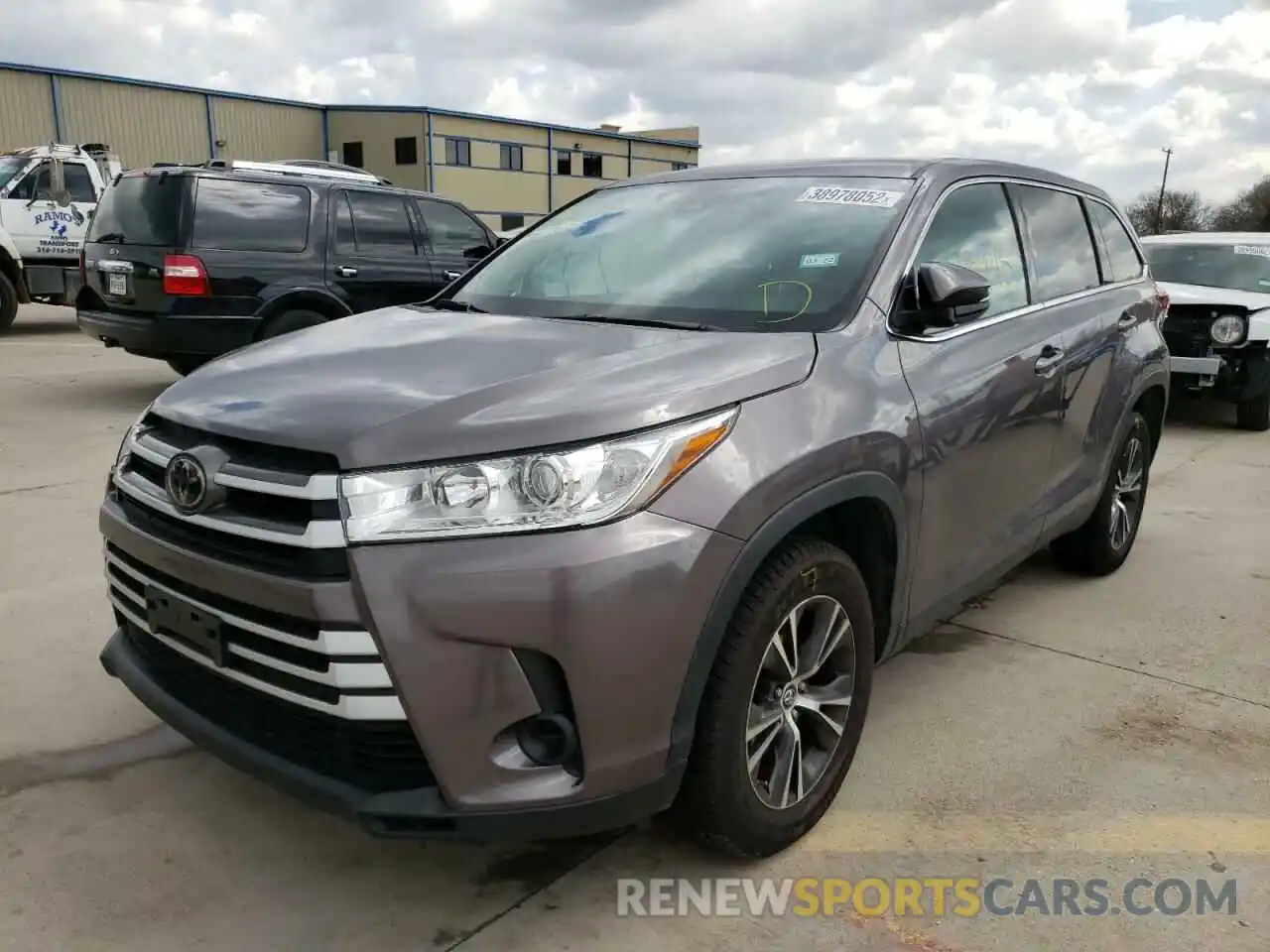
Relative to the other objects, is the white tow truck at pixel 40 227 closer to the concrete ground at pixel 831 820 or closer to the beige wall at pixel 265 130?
the concrete ground at pixel 831 820

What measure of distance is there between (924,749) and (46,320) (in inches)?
653

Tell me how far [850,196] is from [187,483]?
215 centimetres

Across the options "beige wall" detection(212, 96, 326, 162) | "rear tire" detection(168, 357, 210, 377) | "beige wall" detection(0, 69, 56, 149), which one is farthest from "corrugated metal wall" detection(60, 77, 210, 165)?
"rear tire" detection(168, 357, 210, 377)

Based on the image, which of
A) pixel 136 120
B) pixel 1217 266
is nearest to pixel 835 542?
pixel 1217 266

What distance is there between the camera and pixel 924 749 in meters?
3.19

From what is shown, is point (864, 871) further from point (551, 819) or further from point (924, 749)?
point (551, 819)

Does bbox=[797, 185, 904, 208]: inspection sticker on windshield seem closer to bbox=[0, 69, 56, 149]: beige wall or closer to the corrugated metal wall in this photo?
the corrugated metal wall

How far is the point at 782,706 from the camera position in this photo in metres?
2.51

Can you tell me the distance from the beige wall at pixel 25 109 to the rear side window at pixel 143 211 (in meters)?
25.0

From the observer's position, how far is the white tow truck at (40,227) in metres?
12.9

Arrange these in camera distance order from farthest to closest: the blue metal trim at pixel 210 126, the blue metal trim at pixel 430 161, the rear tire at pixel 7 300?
the blue metal trim at pixel 430 161 → the blue metal trim at pixel 210 126 → the rear tire at pixel 7 300

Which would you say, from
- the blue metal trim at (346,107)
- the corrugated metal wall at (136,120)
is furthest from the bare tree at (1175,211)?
the corrugated metal wall at (136,120)

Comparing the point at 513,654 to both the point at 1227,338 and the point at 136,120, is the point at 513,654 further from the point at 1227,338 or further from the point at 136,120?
the point at 136,120

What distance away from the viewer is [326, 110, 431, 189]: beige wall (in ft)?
122
